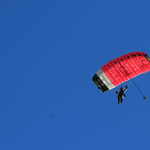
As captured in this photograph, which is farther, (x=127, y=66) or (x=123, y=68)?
(x=123, y=68)

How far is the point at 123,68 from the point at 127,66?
0.62 m

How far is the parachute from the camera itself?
130 feet

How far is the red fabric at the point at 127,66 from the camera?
1555 inches

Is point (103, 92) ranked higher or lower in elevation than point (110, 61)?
lower

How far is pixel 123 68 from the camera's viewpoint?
3988cm

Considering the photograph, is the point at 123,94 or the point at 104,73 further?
the point at 123,94

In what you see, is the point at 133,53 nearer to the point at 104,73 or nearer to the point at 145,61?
the point at 145,61

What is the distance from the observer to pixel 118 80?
40.9 meters

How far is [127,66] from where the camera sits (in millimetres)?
39750

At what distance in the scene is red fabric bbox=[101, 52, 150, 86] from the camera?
3951 centimetres

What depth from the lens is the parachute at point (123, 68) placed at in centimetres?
3956

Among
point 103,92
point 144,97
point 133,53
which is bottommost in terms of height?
point 144,97

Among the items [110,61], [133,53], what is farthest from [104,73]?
[133,53]

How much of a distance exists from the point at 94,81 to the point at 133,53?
7.00m
